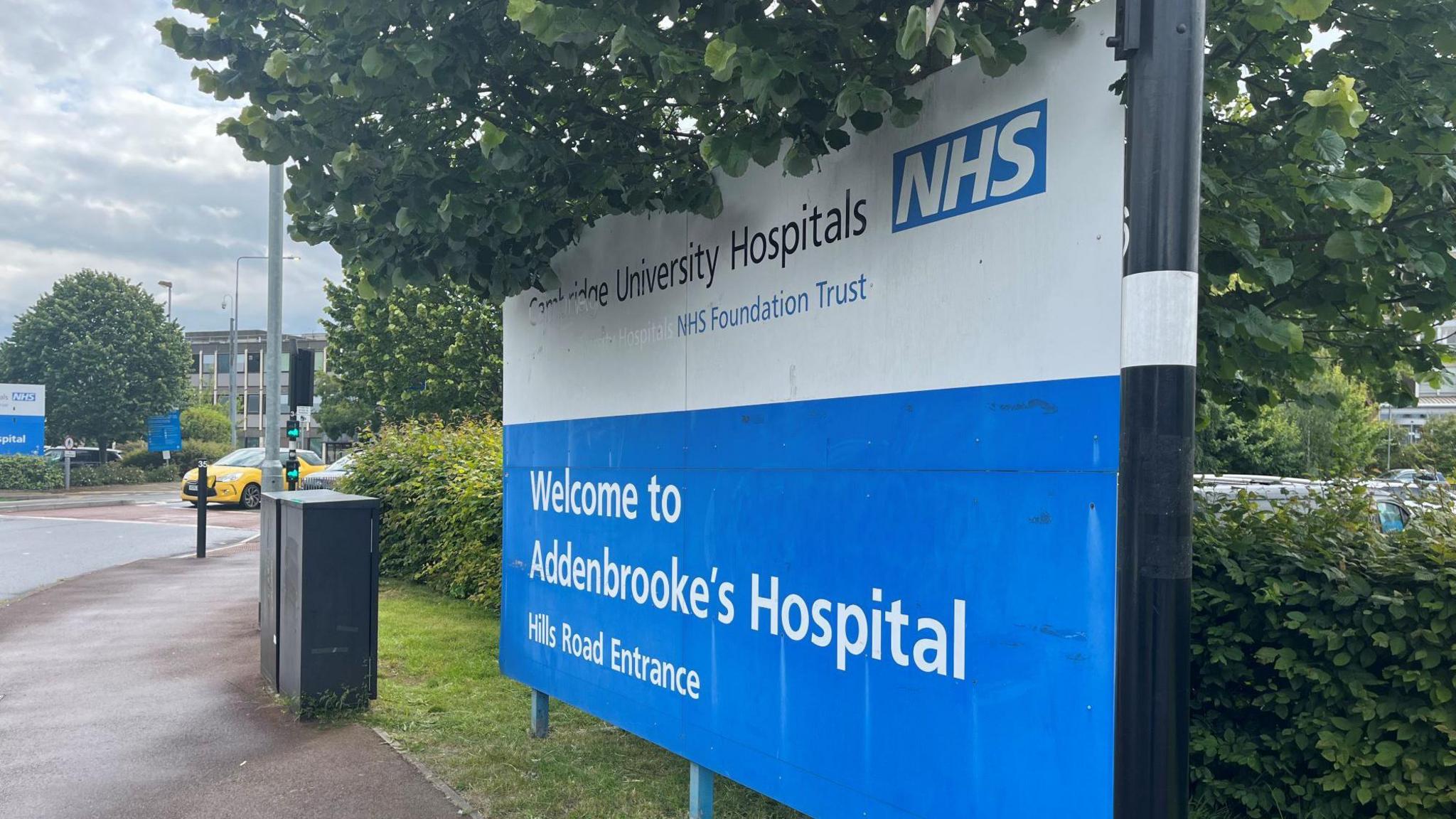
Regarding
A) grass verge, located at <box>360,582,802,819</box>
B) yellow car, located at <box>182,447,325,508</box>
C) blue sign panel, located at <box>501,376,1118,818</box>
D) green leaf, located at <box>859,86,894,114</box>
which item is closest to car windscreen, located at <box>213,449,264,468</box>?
yellow car, located at <box>182,447,325,508</box>

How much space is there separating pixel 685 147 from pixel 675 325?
1.11 m

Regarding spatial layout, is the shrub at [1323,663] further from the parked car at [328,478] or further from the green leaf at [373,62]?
the parked car at [328,478]

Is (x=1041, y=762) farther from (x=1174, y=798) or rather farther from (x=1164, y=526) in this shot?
(x=1164, y=526)

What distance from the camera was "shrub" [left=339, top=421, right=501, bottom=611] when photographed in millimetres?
10852

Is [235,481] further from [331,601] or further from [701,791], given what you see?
[701,791]

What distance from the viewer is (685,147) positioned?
17.8 ft

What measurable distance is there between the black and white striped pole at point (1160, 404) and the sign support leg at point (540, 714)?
179 inches

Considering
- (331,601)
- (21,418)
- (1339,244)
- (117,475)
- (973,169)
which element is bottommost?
(117,475)

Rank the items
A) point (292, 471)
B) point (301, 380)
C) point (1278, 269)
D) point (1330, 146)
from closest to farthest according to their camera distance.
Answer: point (1330, 146) → point (1278, 269) → point (301, 380) → point (292, 471)

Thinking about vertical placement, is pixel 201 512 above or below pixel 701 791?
above

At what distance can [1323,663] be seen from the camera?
3832 mm

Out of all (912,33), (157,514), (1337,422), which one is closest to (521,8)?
(912,33)

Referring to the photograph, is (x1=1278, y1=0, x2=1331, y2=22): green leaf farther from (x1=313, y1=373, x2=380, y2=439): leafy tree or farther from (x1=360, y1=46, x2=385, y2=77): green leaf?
(x1=313, y1=373, x2=380, y2=439): leafy tree

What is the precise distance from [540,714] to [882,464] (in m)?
3.41
